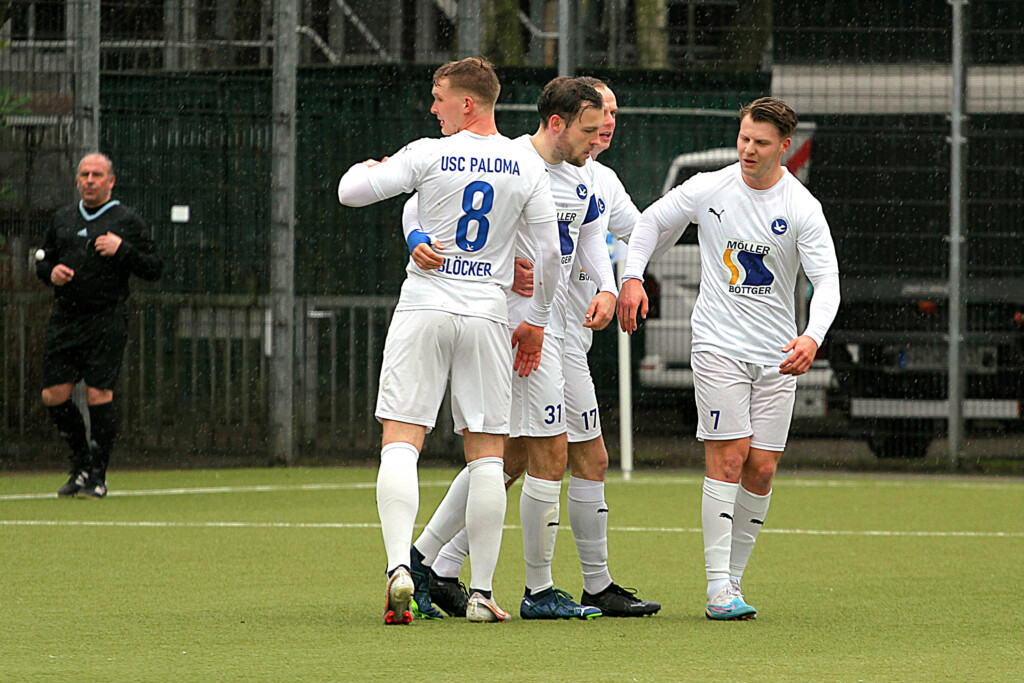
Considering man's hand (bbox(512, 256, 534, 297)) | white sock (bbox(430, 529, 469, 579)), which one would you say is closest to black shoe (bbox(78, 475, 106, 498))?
white sock (bbox(430, 529, 469, 579))

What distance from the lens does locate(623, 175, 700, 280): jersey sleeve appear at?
5734 millimetres

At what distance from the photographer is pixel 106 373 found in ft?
30.3

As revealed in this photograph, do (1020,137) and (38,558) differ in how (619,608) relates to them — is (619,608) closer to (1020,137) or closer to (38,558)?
(38,558)

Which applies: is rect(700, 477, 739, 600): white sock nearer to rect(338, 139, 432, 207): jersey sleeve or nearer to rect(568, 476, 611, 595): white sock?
rect(568, 476, 611, 595): white sock

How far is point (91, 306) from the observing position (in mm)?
9180

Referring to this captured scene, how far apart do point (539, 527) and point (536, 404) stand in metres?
0.42

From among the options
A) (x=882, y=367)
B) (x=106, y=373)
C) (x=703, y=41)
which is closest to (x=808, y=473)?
(x=882, y=367)

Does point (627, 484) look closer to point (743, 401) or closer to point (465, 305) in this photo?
point (743, 401)

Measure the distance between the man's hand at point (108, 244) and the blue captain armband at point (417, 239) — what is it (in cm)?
427

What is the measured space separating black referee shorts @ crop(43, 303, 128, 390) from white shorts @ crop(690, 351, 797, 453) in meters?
4.67

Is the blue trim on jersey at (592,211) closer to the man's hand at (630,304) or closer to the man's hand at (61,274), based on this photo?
the man's hand at (630,304)

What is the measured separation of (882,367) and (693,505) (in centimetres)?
287

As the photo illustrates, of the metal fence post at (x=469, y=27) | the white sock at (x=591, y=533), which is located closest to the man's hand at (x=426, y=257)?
the white sock at (x=591, y=533)

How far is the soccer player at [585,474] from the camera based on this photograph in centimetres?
548
